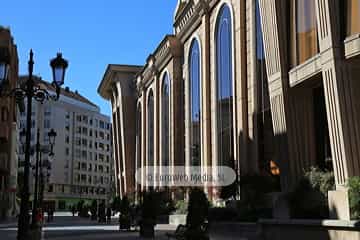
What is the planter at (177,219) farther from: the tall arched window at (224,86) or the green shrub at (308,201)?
the green shrub at (308,201)

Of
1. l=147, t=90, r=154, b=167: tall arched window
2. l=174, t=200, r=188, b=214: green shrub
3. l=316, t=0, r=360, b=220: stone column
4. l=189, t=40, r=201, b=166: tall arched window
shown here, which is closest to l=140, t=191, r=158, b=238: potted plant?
l=316, t=0, r=360, b=220: stone column

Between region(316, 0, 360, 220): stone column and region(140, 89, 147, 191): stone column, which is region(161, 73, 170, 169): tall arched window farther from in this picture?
region(316, 0, 360, 220): stone column

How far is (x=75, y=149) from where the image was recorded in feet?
422

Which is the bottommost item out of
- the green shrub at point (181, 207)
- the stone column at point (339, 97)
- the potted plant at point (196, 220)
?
the potted plant at point (196, 220)

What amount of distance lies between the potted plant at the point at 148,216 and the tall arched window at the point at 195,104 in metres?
17.1

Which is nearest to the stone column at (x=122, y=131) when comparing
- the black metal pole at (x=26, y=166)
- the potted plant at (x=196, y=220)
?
the black metal pole at (x=26, y=166)

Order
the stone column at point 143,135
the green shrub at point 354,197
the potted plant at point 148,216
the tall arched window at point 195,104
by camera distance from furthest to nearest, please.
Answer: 1. the stone column at point 143,135
2. the tall arched window at point 195,104
3. the potted plant at point 148,216
4. the green shrub at point 354,197

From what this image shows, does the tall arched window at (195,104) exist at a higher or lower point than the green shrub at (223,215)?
higher

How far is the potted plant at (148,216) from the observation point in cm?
2483

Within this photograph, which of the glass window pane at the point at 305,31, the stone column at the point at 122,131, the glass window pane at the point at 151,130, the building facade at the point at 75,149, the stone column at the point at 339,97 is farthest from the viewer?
the building facade at the point at 75,149

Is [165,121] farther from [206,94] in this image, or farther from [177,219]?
[177,219]

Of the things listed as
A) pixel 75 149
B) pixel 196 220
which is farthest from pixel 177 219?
pixel 75 149

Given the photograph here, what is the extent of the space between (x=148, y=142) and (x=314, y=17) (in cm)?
4169

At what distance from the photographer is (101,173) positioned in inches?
5507
